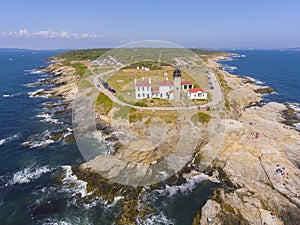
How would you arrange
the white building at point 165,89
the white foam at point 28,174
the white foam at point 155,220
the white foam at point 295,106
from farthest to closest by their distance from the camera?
1. the white foam at point 295,106
2. the white building at point 165,89
3. the white foam at point 28,174
4. the white foam at point 155,220

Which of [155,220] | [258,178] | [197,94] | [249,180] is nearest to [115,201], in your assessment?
[155,220]

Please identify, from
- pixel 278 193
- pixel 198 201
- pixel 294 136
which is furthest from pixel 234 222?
pixel 294 136

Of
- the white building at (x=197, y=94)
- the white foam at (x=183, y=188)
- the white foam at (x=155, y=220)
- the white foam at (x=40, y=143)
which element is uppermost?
the white building at (x=197, y=94)

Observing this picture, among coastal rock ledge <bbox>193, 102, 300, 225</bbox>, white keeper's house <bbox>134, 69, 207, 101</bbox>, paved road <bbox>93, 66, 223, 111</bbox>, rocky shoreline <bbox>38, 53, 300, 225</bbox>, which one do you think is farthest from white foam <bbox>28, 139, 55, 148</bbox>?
coastal rock ledge <bbox>193, 102, 300, 225</bbox>

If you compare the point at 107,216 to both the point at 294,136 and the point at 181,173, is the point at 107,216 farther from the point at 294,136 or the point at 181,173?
the point at 294,136

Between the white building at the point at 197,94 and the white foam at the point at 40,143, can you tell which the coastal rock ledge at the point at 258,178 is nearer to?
the white building at the point at 197,94

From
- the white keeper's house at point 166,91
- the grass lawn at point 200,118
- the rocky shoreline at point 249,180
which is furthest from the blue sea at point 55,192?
the white keeper's house at point 166,91
